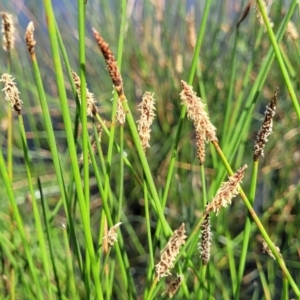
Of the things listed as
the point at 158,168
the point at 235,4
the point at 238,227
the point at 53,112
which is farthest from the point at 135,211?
the point at 235,4

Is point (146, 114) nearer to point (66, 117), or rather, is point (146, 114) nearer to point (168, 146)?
point (66, 117)

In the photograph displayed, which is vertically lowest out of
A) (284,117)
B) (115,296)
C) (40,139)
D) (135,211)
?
(115,296)

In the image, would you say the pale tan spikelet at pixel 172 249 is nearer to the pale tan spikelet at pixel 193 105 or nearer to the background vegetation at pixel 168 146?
the pale tan spikelet at pixel 193 105

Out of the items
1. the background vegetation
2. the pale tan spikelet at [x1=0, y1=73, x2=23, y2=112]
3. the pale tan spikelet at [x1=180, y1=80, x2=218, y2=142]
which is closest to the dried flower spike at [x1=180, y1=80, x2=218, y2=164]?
the pale tan spikelet at [x1=180, y1=80, x2=218, y2=142]

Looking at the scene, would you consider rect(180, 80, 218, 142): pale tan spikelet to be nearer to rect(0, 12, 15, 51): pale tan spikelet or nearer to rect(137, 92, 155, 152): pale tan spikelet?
rect(137, 92, 155, 152): pale tan spikelet

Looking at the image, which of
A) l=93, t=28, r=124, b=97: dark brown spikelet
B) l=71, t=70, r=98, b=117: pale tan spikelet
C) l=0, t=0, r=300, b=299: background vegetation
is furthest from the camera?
l=0, t=0, r=300, b=299: background vegetation

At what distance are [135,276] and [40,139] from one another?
41 cm

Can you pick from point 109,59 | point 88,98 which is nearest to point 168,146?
point 88,98

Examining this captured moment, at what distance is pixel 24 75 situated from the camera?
120 cm

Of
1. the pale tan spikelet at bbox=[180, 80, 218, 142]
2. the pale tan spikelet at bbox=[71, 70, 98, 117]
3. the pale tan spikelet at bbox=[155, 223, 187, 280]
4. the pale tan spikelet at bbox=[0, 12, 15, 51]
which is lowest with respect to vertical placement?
the pale tan spikelet at bbox=[155, 223, 187, 280]

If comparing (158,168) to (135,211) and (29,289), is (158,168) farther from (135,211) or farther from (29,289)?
(29,289)

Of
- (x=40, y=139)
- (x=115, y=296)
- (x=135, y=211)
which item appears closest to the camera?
(x=115, y=296)

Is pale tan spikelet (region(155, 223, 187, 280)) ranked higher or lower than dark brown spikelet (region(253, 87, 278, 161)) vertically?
lower

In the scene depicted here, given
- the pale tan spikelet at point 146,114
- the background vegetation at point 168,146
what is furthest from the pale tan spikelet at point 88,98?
the background vegetation at point 168,146
